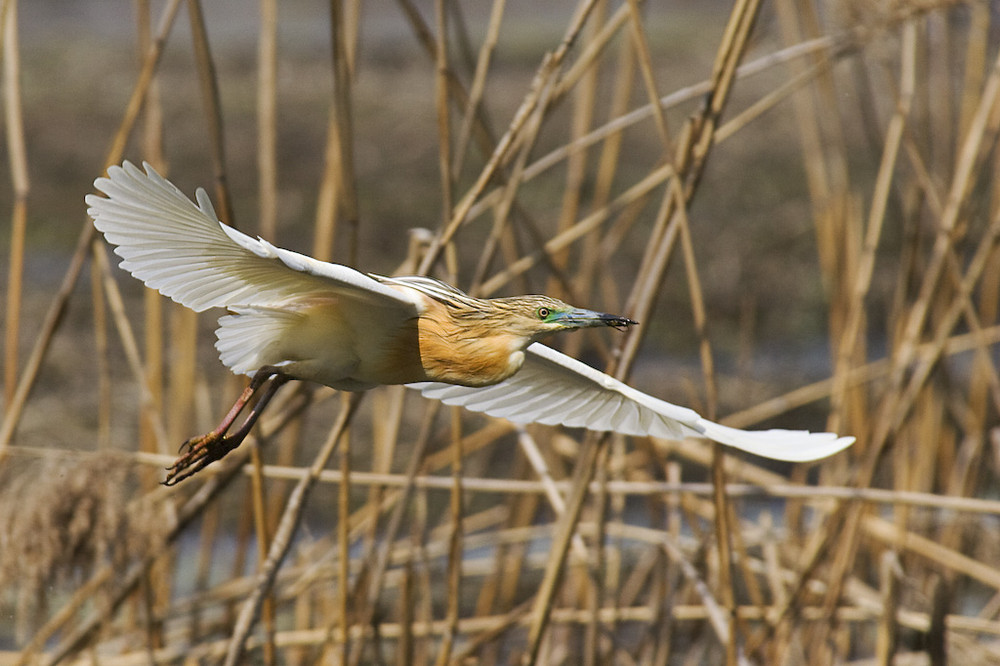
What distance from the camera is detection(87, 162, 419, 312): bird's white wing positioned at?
1349mm

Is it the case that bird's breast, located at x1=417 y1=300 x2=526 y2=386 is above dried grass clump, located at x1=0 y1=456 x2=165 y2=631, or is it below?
above

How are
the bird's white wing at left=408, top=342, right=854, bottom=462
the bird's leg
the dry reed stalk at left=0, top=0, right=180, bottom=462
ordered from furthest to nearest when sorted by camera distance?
the dry reed stalk at left=0, top=0, right=180, bottom=462, the bird's white wing at left=408, top=342, right=854, bottom=462, the bird's leg

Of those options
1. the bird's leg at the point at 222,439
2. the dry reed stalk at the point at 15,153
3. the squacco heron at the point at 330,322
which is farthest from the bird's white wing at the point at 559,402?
the dry reed stalk at the point at 15,153

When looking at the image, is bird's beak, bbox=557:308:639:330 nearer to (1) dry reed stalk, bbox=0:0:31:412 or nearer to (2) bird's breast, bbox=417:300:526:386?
(2) bird's breast, bbox=417:300:526:386

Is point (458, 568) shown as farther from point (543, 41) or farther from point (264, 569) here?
point (543, 41)

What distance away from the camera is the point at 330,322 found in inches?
63.2

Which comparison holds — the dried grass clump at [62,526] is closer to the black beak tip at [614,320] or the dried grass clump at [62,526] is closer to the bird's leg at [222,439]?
the bird's leg at [222,439]

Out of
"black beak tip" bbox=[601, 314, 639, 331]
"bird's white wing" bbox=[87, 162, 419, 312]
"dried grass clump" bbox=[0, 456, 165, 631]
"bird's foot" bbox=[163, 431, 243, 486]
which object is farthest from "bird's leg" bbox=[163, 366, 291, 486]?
"dried grass clump" bbox=[0, 456, 165, 631]

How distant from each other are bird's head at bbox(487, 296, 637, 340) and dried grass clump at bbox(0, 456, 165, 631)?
3.21 ft

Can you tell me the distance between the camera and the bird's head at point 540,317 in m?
1.57

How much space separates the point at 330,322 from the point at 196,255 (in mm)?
225

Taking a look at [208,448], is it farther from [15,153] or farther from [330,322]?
[15,153]

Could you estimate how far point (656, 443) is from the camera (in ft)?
10.2

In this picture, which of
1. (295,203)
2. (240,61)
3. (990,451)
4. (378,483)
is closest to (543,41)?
(240,61)
